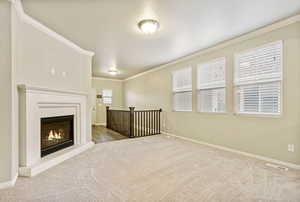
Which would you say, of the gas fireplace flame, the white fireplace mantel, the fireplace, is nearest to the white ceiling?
the white fireplace mantel

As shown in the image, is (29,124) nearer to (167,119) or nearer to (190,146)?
(190,146)

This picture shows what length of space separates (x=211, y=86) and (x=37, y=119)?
3851 mm

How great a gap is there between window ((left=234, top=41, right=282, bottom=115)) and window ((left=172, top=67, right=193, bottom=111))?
4.90 ft

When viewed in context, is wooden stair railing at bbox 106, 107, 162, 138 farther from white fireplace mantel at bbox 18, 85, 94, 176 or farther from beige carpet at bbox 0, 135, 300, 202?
beige carpet at bbox 0, 135, 300, 202

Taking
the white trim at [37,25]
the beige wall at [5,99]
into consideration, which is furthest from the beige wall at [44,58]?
the beige wall at [5,99]

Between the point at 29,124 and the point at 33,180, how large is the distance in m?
0.85

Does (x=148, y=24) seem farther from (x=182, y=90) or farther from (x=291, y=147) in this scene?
(x=291, y=147)

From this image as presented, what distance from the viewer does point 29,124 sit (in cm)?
254

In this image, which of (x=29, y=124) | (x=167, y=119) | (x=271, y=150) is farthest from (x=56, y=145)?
(x=271, y=150)

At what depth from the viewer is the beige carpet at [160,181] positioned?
1876mm

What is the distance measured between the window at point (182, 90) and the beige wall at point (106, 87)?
177 inches

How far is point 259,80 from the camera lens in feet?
10.2

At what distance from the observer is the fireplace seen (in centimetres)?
304

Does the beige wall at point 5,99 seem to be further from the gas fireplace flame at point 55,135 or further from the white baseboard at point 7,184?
the gas fireplace flame at point 55,135
